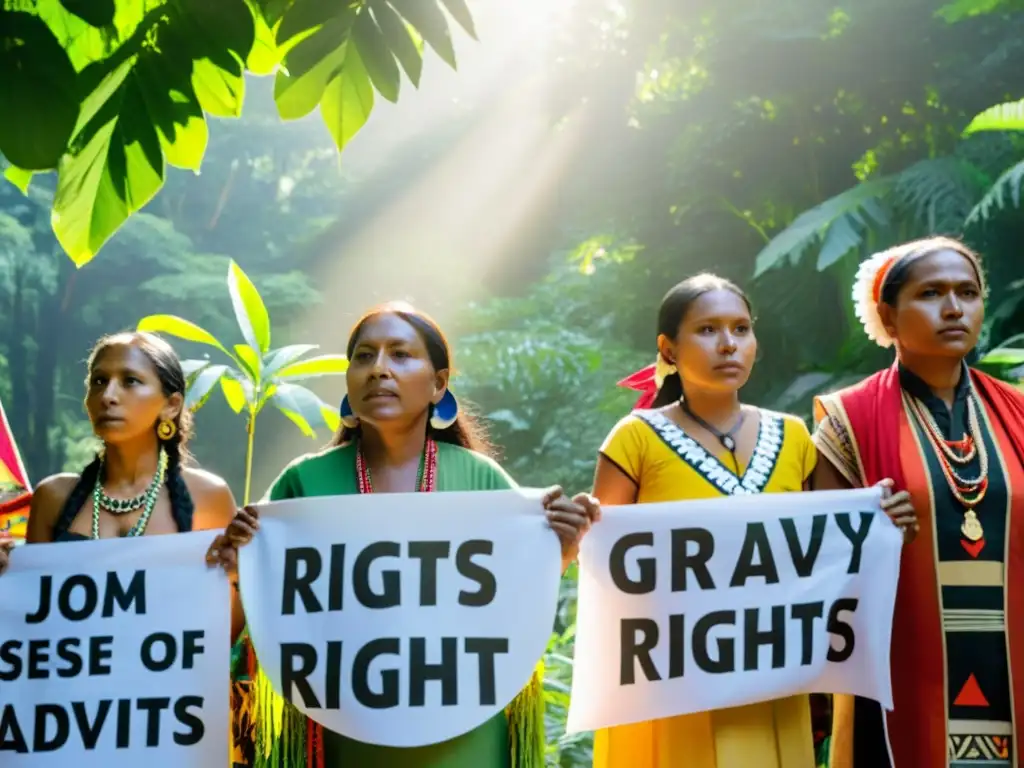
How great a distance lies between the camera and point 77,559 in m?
2.75

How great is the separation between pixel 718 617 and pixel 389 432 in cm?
88

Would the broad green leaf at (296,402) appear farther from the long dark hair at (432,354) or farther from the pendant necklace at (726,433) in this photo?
the pendant necklace at (726,433)

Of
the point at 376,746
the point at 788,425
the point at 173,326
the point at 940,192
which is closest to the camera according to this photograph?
the point at 376,746

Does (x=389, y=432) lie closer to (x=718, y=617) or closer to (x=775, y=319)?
(x=718, y=617)

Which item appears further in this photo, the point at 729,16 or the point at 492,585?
the point at 729,16

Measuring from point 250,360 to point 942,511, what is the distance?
282cm

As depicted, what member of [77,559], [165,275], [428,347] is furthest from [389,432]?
[165,275]

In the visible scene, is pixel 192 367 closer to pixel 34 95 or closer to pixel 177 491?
pixel 177 491

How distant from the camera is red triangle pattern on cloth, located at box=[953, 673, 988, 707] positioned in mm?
2709

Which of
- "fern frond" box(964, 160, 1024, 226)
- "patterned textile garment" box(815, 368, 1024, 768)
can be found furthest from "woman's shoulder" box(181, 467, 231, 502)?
"fern frond" box(964, 160, 1024, 226)

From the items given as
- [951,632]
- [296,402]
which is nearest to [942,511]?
[951,632]

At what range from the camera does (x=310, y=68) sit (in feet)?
6.13

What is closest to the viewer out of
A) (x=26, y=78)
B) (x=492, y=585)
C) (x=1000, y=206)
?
(x=26, y=78)

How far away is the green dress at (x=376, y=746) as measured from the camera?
2.59 m
